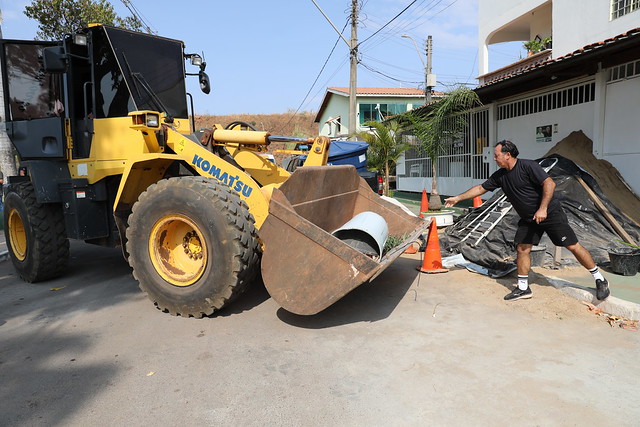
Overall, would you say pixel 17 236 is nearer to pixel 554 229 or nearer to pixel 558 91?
pixel 554 229

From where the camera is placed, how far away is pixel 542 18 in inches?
585

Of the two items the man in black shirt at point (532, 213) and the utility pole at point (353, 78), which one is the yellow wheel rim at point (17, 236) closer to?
the man in black shirt at point (532, 213)

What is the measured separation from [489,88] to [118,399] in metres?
9.76

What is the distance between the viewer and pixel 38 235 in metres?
5.78

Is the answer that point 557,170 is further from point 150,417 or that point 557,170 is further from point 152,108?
point 150,417

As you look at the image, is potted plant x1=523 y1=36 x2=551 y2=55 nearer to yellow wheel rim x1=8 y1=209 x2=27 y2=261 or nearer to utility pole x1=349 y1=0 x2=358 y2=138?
utility pole x1=349 y1=0 x2=358 y2=138

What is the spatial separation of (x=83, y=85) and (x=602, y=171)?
802cm

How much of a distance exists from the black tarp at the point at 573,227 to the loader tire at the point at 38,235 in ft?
18.9

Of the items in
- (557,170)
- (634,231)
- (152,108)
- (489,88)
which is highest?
(489,88)

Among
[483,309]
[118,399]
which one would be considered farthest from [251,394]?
[483,309]

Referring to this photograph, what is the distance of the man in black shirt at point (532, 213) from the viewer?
4.55m

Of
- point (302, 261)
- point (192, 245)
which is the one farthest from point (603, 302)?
point (192, 245)

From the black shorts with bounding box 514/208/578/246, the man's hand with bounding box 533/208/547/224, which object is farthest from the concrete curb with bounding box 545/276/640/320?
the man's hand with bounding box 533/208/547/224

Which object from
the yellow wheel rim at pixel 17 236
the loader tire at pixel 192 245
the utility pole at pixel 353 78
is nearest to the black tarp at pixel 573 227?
the loader tire at pixel 192 245
